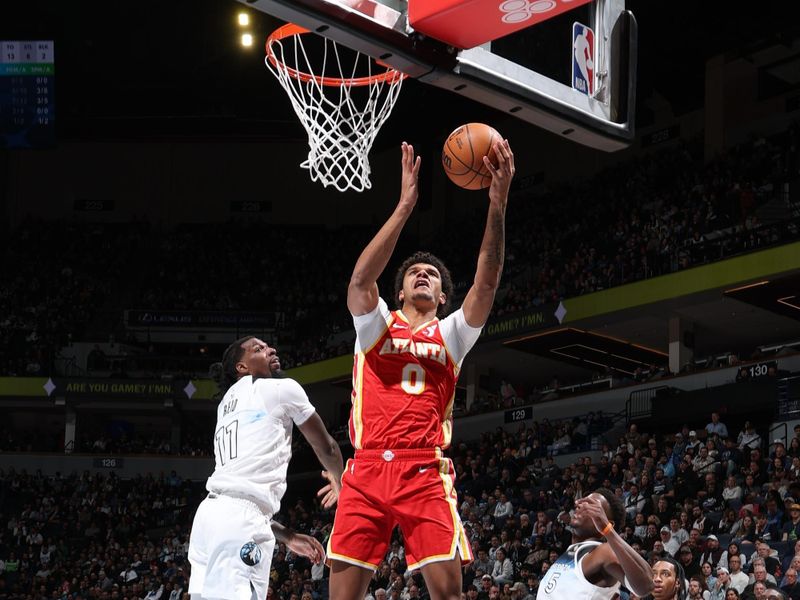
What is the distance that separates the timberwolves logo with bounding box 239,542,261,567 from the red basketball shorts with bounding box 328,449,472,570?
1.60ft

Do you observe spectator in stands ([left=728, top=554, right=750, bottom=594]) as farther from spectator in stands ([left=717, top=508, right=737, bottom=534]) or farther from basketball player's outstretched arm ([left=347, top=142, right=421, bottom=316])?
basketball player's outstretched arm ([left=347, top=142, right=421, bottom=316])

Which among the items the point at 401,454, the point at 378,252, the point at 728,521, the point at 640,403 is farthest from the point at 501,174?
the point at 640,403

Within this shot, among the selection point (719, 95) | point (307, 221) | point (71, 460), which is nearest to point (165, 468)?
point (71, 460)

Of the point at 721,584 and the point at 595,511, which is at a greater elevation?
the point at 595,511

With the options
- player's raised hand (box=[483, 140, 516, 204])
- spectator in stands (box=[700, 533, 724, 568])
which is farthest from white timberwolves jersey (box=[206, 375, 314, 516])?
spectator in stands (box=[700, 533, 724, 568])

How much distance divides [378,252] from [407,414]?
77 cm

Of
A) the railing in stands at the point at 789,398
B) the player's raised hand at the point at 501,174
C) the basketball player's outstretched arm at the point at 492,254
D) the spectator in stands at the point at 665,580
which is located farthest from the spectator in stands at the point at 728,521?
the player's raised hand at the point at 501,174

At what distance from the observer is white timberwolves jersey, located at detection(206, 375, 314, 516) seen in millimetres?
5754

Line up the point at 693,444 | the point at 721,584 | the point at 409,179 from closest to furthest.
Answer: the point at 409,179
the point at 721,584
the point at 693,444

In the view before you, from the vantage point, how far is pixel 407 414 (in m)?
5.39

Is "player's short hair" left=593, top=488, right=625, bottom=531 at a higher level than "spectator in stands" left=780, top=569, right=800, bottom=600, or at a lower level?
higher

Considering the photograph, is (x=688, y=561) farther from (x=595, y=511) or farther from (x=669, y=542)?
(x=595, y=511)

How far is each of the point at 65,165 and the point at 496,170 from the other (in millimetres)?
34729

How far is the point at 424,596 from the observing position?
643 inches
